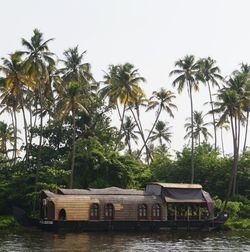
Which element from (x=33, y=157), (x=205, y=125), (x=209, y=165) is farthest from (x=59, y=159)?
(x=205, y=125)

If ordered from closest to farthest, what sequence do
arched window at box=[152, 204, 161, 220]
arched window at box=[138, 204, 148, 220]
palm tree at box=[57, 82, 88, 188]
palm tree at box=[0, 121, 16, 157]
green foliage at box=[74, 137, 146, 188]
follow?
arched window at box=[138, 204, 148, 220]
arched window at box=[152, 204, 161, 220]
palm tree at box=[57, 82, 88, 188]
green foliage at box=[74, 137, 146, 188]
palm tree at box=[0, 121, 16, 157]

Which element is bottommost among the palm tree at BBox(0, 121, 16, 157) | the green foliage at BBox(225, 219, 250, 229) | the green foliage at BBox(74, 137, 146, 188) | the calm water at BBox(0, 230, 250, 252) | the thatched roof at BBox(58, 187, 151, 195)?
the calm water at BBox(0, 230, 250, 252)

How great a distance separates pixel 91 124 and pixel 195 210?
16.4 m

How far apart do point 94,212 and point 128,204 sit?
2571 millimetres

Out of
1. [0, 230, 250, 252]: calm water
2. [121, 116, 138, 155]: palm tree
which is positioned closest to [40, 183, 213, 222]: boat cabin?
[0, 230, 250, 252]: calm water

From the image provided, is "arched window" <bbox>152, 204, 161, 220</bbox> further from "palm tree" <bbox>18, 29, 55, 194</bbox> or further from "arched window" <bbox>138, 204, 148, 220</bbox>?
"palm tree" <bbox>18, 29, 55, 194</bbox>

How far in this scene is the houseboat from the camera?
32616 mm

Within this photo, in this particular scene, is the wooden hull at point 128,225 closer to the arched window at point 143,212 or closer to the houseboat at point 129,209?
the houseboat at point 129,209

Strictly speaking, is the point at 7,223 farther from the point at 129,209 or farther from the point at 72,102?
the point at 72,102

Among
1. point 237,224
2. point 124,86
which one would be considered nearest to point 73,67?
point 124,86

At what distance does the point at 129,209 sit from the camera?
3444 cm

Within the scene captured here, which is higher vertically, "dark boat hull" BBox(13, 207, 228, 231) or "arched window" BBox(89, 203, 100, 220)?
"arched window" BBox(89, 203, 100, 220)

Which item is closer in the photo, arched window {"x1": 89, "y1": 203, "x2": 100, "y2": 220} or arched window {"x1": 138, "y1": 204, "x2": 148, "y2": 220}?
arched window {"x1": 89, "y1": 203, "x2": 100, "y2": 220}

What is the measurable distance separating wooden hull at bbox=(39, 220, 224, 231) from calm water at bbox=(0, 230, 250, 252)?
0.82 metres
